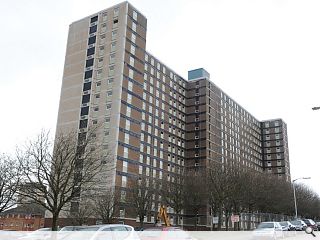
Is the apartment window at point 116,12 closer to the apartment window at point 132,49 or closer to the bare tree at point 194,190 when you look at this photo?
the apartment window at point 132,49

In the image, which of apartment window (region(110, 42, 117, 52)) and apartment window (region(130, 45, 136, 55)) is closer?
apartment window (region(110, 42, 117, 52))

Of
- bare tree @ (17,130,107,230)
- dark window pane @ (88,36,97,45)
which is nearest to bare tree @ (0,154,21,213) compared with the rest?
bare tree @ (17,130,107,230)

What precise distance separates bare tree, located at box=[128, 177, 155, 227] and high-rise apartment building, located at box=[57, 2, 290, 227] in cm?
219

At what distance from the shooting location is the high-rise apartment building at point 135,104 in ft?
270

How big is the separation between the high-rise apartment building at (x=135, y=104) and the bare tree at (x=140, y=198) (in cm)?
219

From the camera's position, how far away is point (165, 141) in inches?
4139

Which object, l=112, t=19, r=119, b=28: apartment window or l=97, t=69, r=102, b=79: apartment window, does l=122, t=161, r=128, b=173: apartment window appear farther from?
l=112, t=19, r=119, b=28: apartment window

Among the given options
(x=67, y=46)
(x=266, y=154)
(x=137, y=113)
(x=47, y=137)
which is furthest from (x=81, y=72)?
(x=266, y=154)

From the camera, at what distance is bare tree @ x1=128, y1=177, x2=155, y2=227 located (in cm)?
6775

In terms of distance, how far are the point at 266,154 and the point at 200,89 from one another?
5486 cm

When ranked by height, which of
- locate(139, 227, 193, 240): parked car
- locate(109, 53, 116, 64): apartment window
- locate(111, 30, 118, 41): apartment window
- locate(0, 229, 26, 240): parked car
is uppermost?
locate(111, 30, 118, 41): apartment window

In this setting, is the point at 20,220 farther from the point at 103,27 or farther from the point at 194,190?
the point at 103,27

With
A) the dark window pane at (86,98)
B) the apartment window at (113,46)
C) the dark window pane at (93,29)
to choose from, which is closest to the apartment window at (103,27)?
the dark window pane at (93,29)

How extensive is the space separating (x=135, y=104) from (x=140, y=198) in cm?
2610
